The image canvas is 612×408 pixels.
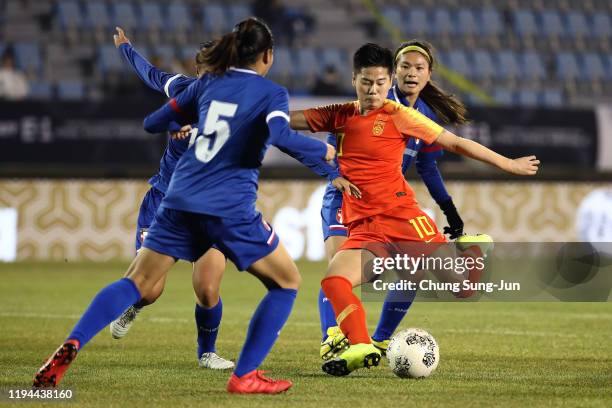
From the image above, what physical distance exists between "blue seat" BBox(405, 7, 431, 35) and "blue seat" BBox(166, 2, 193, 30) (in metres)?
4.02

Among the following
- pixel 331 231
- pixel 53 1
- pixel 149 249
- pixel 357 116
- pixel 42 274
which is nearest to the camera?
pixel 149 249

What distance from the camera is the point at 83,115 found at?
15.5 metres

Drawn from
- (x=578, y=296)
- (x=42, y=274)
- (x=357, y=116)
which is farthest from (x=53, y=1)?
(x=357, y=116)

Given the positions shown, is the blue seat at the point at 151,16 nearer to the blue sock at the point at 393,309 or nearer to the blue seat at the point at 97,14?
the blue seat at the point at 97,14

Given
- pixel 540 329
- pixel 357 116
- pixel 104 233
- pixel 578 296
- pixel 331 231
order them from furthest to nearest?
pixel 104 233, pixel 578 296, pixel 540 329, pixel 331 231, pixel 357 116

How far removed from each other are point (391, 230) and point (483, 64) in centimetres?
1492

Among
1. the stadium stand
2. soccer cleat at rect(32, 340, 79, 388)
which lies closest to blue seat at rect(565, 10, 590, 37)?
the stadium stand

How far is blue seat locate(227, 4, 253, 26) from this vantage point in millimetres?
19922

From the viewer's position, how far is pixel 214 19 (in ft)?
65.3

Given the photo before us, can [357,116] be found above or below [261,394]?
above

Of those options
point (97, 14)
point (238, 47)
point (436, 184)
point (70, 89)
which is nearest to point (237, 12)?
point (97, 14)

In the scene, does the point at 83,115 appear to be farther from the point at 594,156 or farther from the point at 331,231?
the point at 331,231

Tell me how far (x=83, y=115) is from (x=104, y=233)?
1581 mm

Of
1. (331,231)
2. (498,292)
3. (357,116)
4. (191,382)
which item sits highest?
(357,116)
